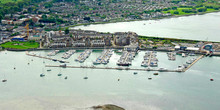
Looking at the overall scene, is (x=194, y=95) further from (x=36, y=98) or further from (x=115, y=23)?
(x=115, y=23)

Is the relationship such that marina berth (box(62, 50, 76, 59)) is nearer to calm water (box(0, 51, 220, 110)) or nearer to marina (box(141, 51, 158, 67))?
calm water (box(0, 51, 220, 110))

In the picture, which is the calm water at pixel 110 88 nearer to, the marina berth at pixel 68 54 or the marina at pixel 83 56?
the marina at pixel 83 56

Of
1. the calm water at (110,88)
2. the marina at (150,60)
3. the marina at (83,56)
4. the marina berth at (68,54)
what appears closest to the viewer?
the calm water at (110,88)

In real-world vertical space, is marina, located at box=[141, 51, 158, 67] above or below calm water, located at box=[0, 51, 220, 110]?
above

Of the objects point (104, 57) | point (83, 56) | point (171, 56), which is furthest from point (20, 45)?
point (171, 56)

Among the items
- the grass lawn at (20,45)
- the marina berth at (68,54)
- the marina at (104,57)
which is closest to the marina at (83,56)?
the marina berth at (68,54)

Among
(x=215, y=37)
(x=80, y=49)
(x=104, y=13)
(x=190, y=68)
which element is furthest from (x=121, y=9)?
(x=190, y=68)

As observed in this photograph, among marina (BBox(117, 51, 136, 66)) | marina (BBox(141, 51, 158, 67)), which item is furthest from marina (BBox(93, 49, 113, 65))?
marina (BBox(141, 51, 158, 67))
